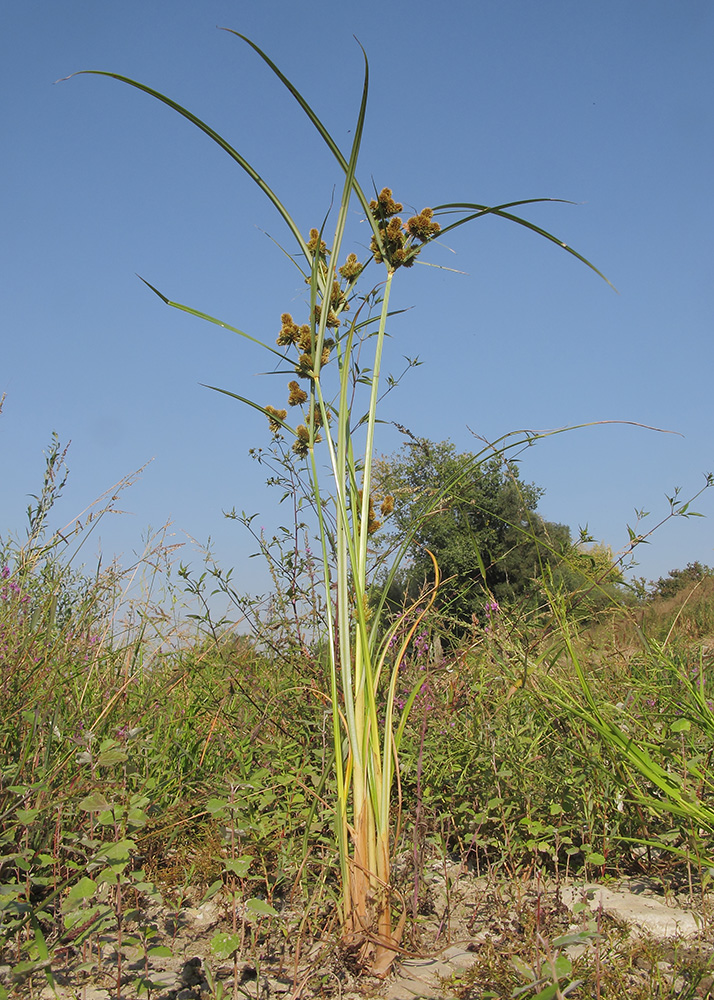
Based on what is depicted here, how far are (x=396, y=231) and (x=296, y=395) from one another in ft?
1.64

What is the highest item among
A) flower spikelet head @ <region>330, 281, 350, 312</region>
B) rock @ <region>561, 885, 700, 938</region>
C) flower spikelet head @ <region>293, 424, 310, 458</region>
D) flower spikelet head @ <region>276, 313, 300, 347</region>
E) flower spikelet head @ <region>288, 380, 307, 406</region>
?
flower spikelet head @ <region>330, 281, 350, 312</region>

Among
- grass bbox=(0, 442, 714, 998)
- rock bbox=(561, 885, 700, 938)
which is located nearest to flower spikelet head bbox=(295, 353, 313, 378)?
grass bbox=(0, 442, 714, 998)

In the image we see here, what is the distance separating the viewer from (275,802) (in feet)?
6.28

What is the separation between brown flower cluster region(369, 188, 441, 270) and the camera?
1729mm

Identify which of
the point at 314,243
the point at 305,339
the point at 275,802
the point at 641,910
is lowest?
the point at 641,910

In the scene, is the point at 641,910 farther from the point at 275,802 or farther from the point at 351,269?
the point at 351,269

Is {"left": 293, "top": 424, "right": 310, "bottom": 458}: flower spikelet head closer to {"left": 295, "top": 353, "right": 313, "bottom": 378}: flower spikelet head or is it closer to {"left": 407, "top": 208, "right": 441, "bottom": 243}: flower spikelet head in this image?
{"left": 295, "top": 353, "right": 313, "bottom": 378}: flower spikelet head

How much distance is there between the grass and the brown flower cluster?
1.09 m

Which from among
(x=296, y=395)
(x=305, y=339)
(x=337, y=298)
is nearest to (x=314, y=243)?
(x=337, y=298)

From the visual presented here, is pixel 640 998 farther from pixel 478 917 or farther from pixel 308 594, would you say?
pixel 308 594

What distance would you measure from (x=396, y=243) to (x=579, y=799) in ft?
5.08

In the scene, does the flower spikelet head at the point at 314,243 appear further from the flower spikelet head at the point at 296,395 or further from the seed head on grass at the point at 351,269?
the flower spikelet head at the point at 296,395

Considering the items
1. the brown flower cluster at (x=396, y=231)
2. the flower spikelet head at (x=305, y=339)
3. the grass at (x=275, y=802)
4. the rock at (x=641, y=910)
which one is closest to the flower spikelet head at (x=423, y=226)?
the brown flower cluster at (x=396, y=231)

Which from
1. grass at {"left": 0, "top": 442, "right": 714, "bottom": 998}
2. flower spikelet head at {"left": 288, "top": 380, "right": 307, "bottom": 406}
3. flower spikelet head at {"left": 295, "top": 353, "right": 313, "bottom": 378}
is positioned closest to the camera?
grass at {"left": 0, "top": 442, "right": 714, "bottom": 998}
